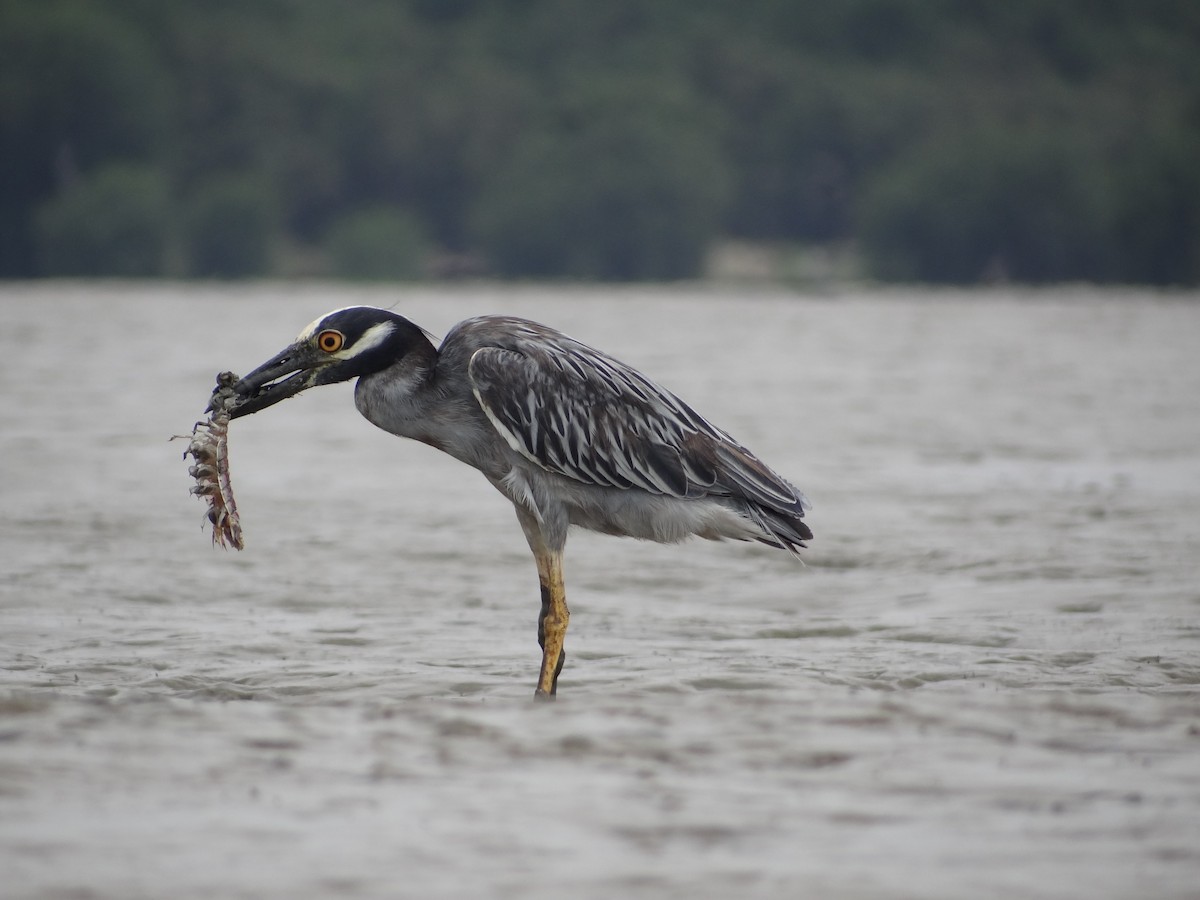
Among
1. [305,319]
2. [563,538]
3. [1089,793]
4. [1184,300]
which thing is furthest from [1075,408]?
[1184,300]

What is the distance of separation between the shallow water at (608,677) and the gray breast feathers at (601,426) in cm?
79

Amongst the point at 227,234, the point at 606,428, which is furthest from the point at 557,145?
the point at 606,428

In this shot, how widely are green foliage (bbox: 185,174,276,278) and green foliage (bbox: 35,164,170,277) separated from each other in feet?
8.40

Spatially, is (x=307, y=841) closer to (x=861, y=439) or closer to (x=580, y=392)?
(x=580, y=392)

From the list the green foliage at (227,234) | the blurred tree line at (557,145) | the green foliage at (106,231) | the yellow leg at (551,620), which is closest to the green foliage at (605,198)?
the blurred tree line at (557,145)

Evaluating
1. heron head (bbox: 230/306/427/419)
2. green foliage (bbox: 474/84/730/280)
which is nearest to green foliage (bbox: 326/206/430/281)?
green foliage (bbox: 474/84/730/280)

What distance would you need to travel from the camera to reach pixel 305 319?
44125 mm

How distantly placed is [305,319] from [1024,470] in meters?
30.4

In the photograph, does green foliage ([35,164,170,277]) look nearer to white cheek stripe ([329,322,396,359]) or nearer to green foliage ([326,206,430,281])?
green foliage ([326,206,430,281])

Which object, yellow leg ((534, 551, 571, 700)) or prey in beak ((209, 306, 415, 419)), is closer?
prey in beak ((209, 306, 415, 419))

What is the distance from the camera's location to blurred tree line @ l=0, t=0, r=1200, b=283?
282 feet

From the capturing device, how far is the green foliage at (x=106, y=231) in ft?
258

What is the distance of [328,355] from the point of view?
23.6ft

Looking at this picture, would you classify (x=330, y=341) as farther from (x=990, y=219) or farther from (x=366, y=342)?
(x=990, y=219)
